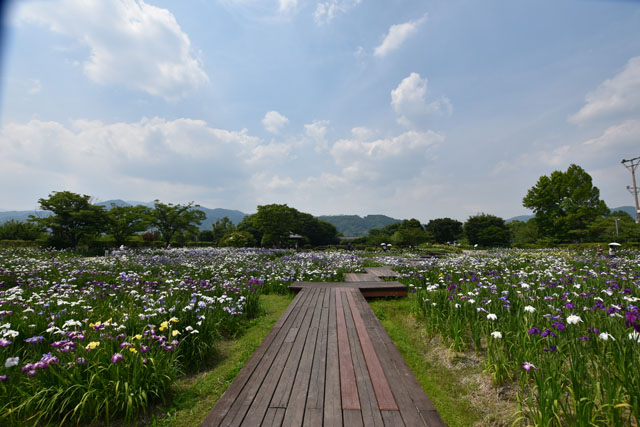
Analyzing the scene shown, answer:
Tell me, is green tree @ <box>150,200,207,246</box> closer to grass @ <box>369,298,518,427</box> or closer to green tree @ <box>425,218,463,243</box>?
grass @ <box>369,298,518,427</box>

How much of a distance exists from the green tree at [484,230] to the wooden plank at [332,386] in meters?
42.9

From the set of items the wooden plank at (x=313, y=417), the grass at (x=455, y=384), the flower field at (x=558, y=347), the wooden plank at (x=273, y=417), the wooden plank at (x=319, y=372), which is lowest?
the grass at (x=455, y=384)

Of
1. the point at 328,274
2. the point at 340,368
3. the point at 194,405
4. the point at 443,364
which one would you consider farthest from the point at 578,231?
the point at 194,405

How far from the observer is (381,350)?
372cm

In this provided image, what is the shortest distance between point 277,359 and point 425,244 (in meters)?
39.1

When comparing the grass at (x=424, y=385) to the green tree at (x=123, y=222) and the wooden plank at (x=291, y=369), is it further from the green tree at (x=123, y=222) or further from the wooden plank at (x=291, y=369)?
the green tree at (x=123, y=222)

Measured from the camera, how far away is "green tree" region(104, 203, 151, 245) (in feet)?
72.6

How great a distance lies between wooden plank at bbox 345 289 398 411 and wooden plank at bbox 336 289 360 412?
0.22 meters

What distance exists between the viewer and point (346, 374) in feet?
10.2

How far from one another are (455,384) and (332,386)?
1978 millimetres

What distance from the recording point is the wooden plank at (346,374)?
2.57 m

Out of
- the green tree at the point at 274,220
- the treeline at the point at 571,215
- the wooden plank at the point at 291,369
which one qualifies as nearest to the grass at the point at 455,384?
the wooden plank at the point at 291,369

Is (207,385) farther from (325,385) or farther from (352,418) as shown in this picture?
(352,418)

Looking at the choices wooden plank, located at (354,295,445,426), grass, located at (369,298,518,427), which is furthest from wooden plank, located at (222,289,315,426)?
grass, located at (369,298,518,427)
